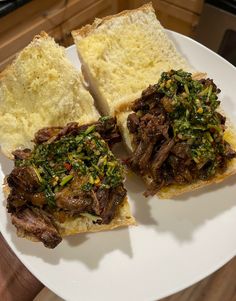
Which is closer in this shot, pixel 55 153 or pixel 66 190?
pixel 66 190

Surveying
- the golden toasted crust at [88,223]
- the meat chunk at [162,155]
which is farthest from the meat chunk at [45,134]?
the meat chunk at [162,155]

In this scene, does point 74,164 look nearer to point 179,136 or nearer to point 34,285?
point 179,136

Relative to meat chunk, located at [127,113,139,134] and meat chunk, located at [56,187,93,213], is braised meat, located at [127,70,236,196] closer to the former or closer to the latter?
meat chunk, located at [127,113,139,134]

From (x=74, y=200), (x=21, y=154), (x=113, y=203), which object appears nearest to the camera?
(x=74, y=200)

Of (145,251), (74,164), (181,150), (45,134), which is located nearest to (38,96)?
(45,134)

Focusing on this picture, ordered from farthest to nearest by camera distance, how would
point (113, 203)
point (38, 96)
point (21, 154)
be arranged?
point (38, 96)
point (21, 154)
point (113, 203)

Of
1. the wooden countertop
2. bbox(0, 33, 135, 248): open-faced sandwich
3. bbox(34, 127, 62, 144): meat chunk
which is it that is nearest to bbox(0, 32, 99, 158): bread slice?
bbox(0, 33, 135, 248): open-faced sandwich
